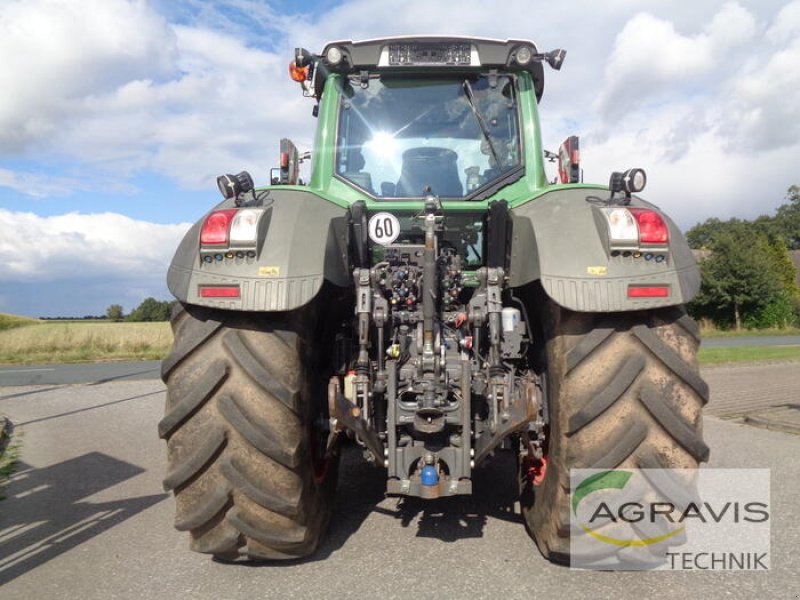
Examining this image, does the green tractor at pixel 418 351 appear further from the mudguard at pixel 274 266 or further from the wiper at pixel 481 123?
the wiper at pixel 481 123

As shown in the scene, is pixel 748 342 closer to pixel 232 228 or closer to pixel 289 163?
pixel 289 163

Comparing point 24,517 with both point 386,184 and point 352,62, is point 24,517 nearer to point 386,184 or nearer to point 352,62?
point 386,184

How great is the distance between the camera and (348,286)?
3.33 meters

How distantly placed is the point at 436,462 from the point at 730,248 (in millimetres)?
38810

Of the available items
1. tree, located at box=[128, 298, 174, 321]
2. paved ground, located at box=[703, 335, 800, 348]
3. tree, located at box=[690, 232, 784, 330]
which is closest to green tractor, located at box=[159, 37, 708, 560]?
paved ground, located at box=[703, 335, 800, 348]

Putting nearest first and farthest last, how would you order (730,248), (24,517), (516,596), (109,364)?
1. (516,596)
2. (24,517)
3. (109,364)
4. (730,248)

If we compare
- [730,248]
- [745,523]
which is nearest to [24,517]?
[745,523]

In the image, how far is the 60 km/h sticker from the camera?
10.5 feet

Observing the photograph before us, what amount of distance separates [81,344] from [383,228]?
995 inches

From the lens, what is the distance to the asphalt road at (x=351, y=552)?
287cm

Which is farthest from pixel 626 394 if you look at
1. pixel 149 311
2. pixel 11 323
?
pixel 149 311

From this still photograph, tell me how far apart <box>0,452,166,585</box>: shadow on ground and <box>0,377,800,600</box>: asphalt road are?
0.01 m

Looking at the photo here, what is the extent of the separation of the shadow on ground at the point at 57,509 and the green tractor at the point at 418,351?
1290 millimetres

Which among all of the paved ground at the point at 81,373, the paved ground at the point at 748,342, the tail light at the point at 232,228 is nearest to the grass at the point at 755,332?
the paved ground at the point at 748,342
